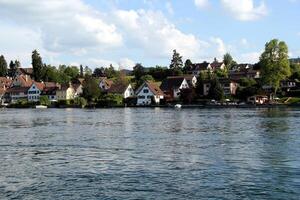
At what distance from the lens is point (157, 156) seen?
28125 mm

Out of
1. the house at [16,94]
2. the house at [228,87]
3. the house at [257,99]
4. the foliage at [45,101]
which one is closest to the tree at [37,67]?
the house at [16,94]

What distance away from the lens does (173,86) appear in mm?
149875

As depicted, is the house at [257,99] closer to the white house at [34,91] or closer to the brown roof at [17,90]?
the white house at [34,91]

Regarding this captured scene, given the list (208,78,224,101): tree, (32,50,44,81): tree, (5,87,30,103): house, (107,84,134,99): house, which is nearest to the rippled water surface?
(208,78,224,101): tree

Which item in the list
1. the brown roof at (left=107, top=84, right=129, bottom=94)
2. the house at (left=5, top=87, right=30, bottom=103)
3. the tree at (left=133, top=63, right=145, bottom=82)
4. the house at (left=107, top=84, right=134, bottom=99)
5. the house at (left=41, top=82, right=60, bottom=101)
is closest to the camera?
the house at (left=107, top=84, right=134, bottom=99)

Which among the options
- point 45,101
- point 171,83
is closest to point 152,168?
point 171,83

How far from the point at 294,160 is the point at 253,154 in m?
3.16

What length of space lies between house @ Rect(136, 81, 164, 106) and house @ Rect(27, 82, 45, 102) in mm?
38714

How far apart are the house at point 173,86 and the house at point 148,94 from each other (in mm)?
4631

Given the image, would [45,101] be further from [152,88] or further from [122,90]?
[152,88]

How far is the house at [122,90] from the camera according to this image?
5969 inches

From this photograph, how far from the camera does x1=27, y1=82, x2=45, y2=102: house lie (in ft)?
538

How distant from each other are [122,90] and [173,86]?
16010mm

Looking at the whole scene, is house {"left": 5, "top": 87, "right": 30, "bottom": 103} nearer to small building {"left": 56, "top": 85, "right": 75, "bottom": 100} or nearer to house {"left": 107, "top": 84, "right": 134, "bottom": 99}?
small building {"left": 56, "top": 85, "right": 75, "bottom": 100}
